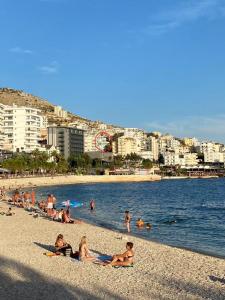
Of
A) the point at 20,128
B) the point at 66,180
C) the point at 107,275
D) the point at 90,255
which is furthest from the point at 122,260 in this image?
the point at 20,128

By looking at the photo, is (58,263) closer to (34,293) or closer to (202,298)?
(34,293)

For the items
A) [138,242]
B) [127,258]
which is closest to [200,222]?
[138,242]

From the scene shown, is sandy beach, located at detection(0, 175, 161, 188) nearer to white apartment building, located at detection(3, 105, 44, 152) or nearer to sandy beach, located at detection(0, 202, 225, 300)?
white apartment building, located at detection(3, 105, 44, 152)

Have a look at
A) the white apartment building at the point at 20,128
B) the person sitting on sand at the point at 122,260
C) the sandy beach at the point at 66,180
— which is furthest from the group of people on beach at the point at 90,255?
the white apartment building at the point at 20,128

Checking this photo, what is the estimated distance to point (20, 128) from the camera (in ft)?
530

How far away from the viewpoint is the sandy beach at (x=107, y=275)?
1271 cm

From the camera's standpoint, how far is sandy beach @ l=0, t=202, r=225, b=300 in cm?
1271

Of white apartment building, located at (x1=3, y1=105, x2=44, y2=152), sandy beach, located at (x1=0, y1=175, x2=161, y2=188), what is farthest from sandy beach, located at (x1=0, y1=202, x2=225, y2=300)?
white apartment building, located at (x1=3, y1=105, x2=44, y2=152)

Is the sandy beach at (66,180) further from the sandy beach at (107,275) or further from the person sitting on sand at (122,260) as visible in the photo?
the person sitting on sand at (122,260)

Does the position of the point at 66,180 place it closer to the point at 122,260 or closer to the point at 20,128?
the point at 20,128

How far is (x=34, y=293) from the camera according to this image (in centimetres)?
1248

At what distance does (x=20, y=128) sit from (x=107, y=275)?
15012cm

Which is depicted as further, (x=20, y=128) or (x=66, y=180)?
(x=20, y=128)

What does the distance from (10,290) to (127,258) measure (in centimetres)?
500
